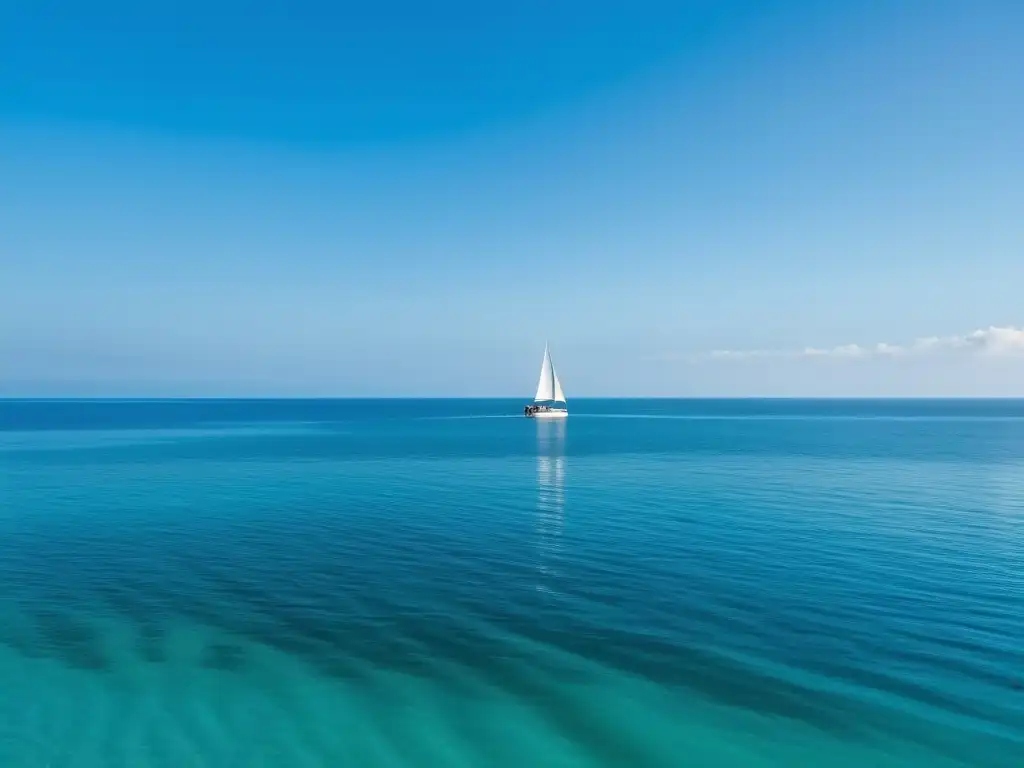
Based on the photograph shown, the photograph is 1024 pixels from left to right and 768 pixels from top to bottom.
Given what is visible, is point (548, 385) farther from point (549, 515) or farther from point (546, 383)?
point (549, 515)

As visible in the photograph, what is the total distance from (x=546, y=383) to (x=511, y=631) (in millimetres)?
164590

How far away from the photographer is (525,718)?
48.0 ft

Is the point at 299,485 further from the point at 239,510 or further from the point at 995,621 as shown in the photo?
the point at 995,621

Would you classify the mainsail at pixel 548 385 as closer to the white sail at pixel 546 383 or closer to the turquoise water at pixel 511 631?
the white sail at pixel 546 383

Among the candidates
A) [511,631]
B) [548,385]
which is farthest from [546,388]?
[511,631]

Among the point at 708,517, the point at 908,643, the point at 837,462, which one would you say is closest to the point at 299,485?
the point at 708,517

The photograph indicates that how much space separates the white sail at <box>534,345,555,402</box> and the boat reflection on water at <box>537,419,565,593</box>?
9687cm

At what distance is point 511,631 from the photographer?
66.0ft

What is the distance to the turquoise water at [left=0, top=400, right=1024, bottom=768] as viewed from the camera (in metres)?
13.7

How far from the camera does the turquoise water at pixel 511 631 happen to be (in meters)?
13.7

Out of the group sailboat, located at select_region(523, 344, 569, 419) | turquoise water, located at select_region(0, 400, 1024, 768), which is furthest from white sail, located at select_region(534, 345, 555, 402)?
turquoise water, located at select_region(0, 400, 1024, 768)

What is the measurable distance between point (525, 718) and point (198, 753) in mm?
7395

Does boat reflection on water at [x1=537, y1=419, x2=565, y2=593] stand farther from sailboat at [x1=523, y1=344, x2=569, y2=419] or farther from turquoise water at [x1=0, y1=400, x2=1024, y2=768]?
sailboat at [x1=523, y1=344, x2=569, y2=419]

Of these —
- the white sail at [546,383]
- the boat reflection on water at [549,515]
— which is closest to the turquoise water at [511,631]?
the boat reflection on water at [549,515]
